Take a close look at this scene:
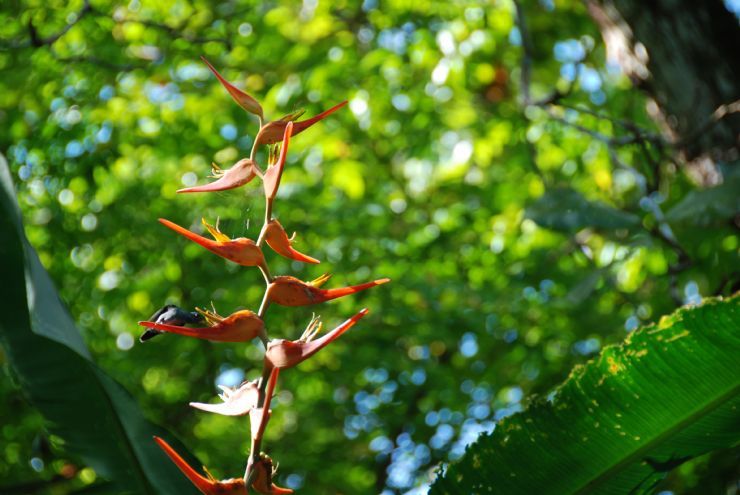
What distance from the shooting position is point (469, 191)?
484 cm

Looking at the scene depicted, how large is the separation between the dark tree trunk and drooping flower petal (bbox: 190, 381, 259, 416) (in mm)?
2445

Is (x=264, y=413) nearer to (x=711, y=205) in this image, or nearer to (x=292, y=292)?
(x=292, y=292)

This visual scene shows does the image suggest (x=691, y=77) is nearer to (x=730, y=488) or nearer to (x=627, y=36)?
(x=627, y=36)

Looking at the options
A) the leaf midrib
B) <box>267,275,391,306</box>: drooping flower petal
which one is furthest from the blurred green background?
<box>267,275,391,306</box>: drooping flower petal

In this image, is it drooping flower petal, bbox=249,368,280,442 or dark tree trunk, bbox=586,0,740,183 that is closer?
drooping flower petal, bbox=249,368,280,442

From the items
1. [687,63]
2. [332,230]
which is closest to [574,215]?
[687,63]

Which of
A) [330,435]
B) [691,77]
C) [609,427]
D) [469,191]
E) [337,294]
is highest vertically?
[337,294]

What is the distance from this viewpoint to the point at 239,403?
93 cm

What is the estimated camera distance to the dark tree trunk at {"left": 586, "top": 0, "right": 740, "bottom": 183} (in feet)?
9.99

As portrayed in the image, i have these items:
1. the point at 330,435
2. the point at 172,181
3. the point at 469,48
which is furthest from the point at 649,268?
the point at 172,181

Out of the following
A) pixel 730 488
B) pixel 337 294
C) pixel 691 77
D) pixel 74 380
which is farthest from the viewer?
pixel 691 77

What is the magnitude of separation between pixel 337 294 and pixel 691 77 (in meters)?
2.58

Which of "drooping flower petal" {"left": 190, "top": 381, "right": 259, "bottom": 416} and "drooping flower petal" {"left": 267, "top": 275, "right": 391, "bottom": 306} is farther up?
"drooping flower petal" {"left": 267, "top": 275, "right": 391, "bottom": 306}

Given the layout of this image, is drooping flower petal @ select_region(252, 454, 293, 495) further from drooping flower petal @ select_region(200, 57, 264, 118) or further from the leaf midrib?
the leaf midrib
